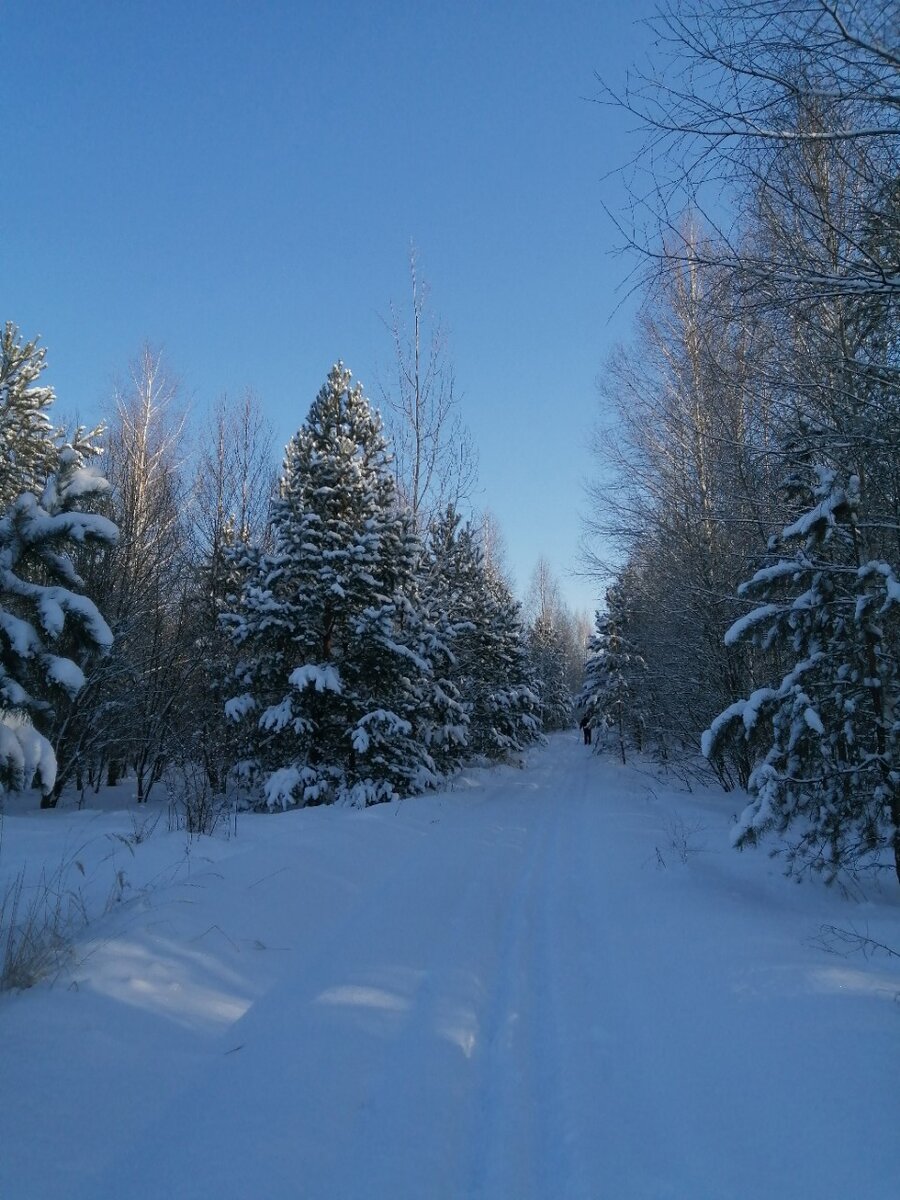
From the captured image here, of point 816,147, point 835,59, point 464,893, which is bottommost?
point 464,893

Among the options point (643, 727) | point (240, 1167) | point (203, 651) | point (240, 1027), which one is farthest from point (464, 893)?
point (643, 727)

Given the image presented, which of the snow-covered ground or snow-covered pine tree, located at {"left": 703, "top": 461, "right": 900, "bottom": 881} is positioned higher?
snow-covered pine tree, located at {"left": 703, "top": 461, "right": 900, "bottom": 881}

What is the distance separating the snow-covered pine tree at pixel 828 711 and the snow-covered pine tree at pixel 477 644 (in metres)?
12.3

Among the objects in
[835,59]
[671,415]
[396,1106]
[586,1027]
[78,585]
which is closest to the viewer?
[396,1106]

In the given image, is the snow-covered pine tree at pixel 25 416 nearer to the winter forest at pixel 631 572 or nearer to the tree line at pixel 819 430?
the winter forest at pixel 631 572

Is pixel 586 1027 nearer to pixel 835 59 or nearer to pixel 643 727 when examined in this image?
pixel 835 59

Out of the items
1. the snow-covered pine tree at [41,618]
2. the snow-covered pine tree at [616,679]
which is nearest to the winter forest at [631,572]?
the snow-covered pine tree at [41,618]

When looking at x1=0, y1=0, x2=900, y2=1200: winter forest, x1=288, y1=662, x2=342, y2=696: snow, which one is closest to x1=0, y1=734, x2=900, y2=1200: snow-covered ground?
x1=0, y1=0, x2=900, y2=1200: winter forest

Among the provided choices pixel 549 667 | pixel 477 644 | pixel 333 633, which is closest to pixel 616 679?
pixel 477 644

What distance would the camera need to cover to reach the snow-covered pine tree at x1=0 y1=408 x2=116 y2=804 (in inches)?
154

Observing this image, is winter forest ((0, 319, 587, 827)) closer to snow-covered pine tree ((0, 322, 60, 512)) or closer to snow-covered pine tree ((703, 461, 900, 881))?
snow-covered pine tree ((0, 322, 60, 512))

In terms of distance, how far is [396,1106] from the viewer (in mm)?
3043

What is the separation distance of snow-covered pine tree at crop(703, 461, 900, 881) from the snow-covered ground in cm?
75

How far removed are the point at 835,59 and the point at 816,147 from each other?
1.43 m
